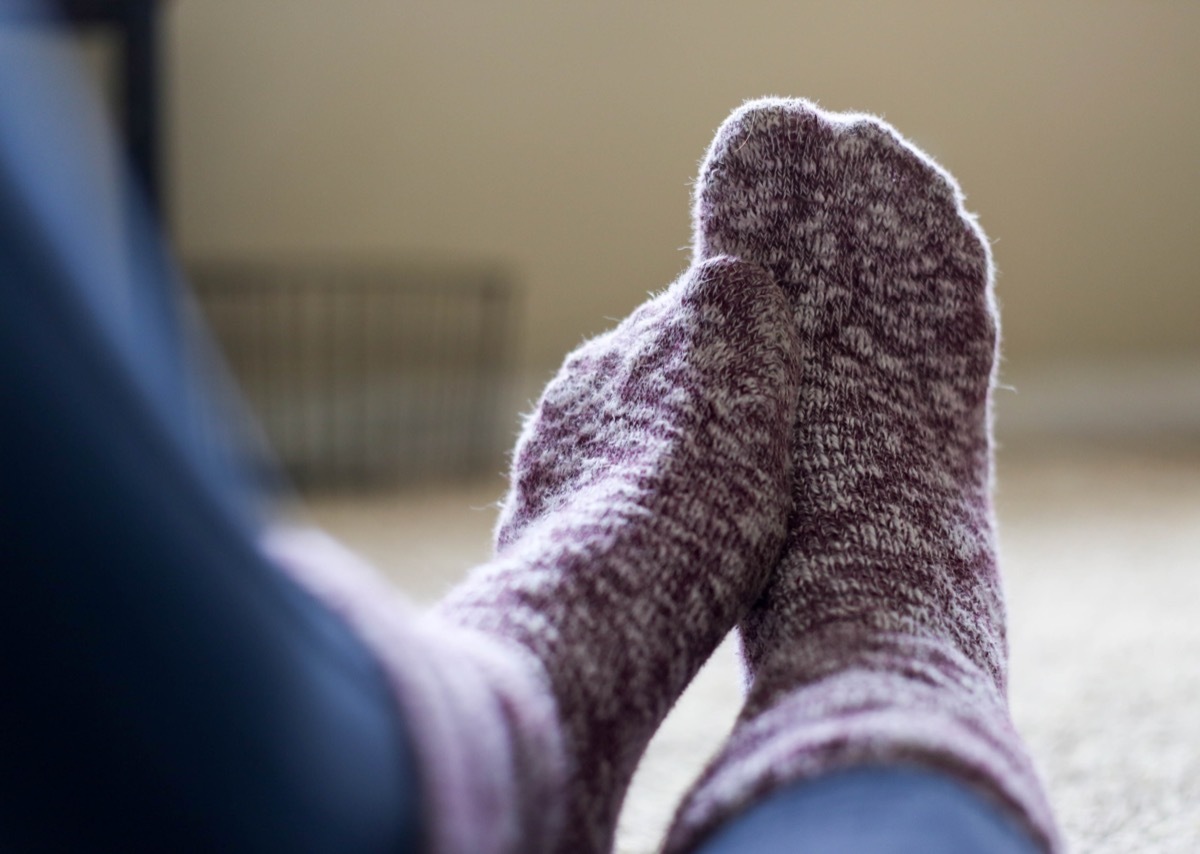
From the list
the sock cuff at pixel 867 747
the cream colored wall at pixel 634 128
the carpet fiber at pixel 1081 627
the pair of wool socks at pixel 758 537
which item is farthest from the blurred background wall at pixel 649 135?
the sock cuff at pixel 867 747

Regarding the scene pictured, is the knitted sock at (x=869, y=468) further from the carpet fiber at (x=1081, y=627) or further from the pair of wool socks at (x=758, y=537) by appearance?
the carpet fiber at (x=1081, y=627)

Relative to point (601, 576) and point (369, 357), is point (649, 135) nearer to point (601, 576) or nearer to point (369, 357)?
point (369, 357)

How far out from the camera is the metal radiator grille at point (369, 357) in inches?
57.7

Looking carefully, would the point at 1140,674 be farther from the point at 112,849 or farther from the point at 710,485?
→ the point at 112,849

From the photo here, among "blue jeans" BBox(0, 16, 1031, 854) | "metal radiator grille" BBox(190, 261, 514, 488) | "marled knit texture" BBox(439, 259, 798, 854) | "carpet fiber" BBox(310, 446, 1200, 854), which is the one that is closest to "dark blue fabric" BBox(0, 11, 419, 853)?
"blue jeans" BBox(0, 16, 1031, 854)

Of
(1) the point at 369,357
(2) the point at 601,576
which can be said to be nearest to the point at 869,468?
(2) the point at 601,576

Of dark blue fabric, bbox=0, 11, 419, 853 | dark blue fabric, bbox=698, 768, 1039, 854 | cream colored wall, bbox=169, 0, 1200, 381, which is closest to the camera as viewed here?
dark blue fabric, bbox=0, 11, 419, 853

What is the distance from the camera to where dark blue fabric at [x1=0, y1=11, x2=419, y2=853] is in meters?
0.21

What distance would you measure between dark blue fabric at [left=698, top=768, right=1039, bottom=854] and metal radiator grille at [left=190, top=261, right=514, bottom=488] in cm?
112

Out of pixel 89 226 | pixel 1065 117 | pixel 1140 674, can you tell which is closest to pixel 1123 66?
pixel 1065 117

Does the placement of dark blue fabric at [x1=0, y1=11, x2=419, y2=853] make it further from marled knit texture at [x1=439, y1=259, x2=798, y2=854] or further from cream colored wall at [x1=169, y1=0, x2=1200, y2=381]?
cream colored wall at [x1=169, y1=0, x2=1200, y2=381]

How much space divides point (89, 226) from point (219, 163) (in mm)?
1291

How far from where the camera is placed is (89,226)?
0.23 meters

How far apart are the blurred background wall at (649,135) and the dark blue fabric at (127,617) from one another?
47.4 inches
